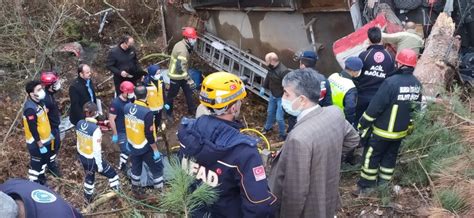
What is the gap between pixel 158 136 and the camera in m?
7.32

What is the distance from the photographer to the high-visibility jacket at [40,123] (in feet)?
17.5

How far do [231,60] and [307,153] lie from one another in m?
6.23

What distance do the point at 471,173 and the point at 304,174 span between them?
1219 millimetres

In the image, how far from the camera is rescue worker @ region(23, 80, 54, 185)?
5.32 meters

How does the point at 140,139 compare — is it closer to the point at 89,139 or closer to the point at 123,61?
the point at 89,139

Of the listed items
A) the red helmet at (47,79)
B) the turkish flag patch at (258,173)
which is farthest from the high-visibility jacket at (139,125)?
the turkish flag patch at (258,173)

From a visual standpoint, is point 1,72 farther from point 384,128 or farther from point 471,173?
point 471,173

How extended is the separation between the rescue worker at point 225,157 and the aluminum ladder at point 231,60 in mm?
5161

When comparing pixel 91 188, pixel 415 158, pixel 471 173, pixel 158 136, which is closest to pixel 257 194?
pixel 471 173

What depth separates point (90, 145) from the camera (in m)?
5.10

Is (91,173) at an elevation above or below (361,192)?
below

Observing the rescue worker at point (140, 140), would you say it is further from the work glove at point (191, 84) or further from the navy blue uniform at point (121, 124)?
the work glove at point (191, 84)

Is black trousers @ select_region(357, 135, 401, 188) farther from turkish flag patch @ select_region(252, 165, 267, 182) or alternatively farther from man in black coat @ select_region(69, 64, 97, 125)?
man in black coat @ select_region(69, 64, 97, 125)

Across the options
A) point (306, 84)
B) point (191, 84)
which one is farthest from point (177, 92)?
point (306, 84)
